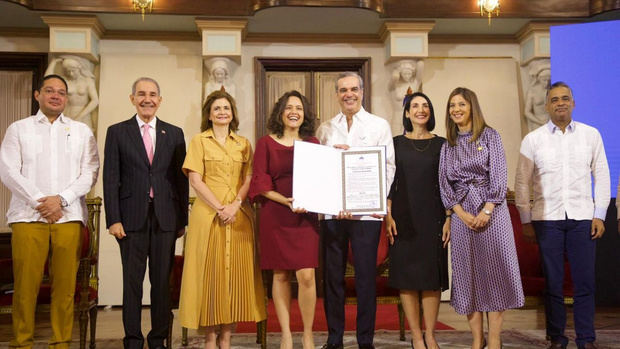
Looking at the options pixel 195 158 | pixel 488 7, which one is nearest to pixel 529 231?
pixel 195 158

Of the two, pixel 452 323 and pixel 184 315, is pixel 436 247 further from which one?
pixel 452 323

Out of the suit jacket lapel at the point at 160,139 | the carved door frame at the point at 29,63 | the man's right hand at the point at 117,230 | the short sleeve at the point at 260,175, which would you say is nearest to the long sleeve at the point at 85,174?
the man's right hand at the point at 117,230

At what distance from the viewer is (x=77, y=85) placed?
6.41 m

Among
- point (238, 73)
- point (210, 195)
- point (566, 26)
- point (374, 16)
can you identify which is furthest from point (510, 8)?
point (210, 195)

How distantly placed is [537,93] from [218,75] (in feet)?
12.2

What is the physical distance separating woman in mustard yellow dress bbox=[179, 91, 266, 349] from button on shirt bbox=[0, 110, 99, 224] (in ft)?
2.31

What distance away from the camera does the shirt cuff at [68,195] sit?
3334mm

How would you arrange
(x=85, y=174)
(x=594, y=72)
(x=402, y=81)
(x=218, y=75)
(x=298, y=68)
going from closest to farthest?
(x=85, y=174) < (x=594, y=72) < (x=218, y=75) < (x=402, y=81) < (x=298, y=68)

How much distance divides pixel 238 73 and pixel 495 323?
4.62m

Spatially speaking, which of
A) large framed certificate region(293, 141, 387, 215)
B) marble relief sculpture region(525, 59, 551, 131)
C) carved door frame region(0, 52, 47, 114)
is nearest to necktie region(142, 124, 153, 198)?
large framed certificate region(293, 141, 387, 215)

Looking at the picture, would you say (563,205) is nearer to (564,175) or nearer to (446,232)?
(564,175)

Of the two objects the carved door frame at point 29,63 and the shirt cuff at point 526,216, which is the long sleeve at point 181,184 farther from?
the carved door frame at point 29,63

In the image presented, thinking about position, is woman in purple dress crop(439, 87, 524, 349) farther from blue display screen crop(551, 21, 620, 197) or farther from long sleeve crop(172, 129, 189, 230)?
blue display screen crop(551, 21, 620, 197)

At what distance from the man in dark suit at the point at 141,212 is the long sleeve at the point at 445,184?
5.20ft
